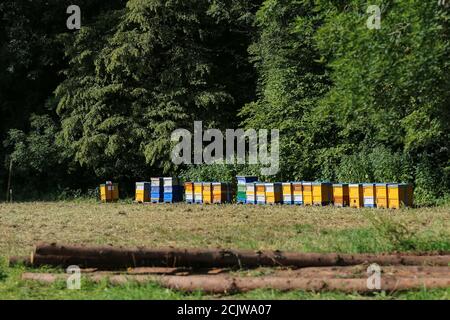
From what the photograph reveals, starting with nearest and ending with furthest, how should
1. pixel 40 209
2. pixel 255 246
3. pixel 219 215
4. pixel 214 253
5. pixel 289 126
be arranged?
1. pixel 214 253
2. pixel 255 246
3. pixel 219 215
4. pixel 40 209
5. pixel 289 126

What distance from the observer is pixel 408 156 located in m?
23.7

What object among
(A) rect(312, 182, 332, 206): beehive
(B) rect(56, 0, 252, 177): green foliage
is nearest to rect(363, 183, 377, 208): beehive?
(A) rect(312, 182, 332, 206): beehive

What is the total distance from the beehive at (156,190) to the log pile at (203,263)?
15.9 m

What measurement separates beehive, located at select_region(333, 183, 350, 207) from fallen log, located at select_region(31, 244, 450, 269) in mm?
11977

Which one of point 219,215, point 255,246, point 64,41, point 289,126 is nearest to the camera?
point 255,246

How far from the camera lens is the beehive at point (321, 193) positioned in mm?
21953

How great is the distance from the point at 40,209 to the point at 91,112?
888 centimetres

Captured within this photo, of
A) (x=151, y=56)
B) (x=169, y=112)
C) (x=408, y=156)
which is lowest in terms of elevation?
(x=408, y=156)

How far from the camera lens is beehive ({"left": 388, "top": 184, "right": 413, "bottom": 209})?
65.8ft

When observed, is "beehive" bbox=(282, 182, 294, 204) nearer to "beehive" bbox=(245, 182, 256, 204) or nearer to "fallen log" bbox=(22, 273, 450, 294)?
"beehive" bbox=(245, 182, 256, 204)

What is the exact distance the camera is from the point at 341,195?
21500mm

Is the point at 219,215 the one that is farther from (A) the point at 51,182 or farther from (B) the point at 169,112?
(A) the point at 51,182

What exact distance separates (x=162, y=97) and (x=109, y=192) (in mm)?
5839
